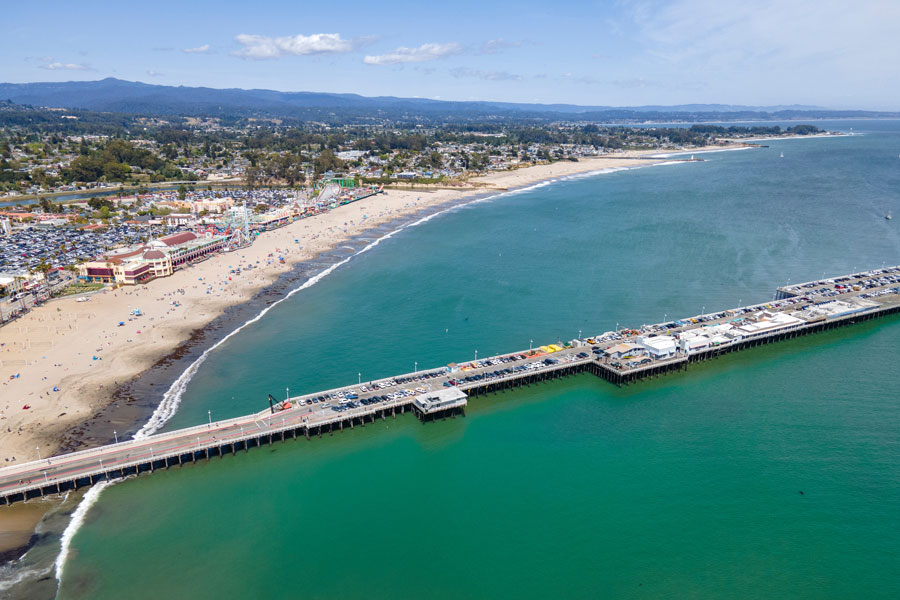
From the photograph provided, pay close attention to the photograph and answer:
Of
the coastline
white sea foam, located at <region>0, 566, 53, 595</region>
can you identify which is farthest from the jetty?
white sea foam, located at <region>0, 566, 53, 595</region>

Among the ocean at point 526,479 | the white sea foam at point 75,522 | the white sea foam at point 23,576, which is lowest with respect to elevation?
the white sea foam at point 23,576

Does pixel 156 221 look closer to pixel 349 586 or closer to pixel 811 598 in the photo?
pixel 349 586

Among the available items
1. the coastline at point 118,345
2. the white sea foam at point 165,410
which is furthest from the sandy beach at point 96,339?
the white sea foam at point 165,410

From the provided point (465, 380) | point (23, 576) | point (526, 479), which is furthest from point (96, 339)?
point (526, 479)

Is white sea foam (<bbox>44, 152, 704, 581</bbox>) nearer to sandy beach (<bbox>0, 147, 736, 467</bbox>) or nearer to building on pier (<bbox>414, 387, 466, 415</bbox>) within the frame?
sandy beach (<bbox>0, 147, 736, 467</bbox>)

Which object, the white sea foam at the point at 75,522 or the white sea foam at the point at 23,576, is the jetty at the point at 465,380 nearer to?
the white sea foam at the point at 75,522
